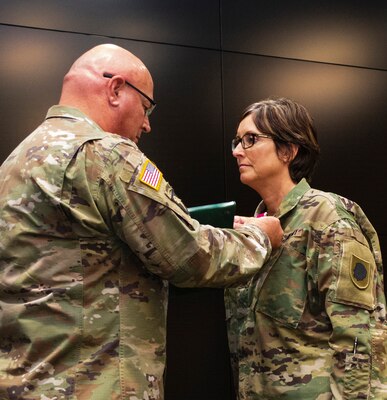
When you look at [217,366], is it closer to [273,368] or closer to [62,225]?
[273,368]

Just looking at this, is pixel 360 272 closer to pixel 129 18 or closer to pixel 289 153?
pixel 289 153

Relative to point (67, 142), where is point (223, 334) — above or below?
below

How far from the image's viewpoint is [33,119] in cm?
257

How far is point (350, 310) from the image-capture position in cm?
184

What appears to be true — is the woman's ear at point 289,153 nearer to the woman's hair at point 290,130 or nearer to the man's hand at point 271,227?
the woman's hair at point 290,130

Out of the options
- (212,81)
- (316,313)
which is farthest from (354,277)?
(212,81)

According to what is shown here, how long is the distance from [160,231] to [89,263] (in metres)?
0.19

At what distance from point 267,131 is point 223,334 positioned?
1038 millimetres

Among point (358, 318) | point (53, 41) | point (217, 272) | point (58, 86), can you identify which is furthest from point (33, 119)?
point (358, 318)

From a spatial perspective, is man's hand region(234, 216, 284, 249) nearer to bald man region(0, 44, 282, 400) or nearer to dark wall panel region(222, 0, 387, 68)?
bald man region(0, 44, 282, 400)

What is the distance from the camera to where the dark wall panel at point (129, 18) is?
262cm

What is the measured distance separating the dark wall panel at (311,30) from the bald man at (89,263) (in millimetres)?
1577

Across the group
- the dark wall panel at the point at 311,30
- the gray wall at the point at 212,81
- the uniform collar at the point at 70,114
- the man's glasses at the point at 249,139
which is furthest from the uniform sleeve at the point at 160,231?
the dark wall panel at the point at 311,30

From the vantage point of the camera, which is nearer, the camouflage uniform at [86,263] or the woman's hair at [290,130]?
the camouflage uniform at [86,263]
